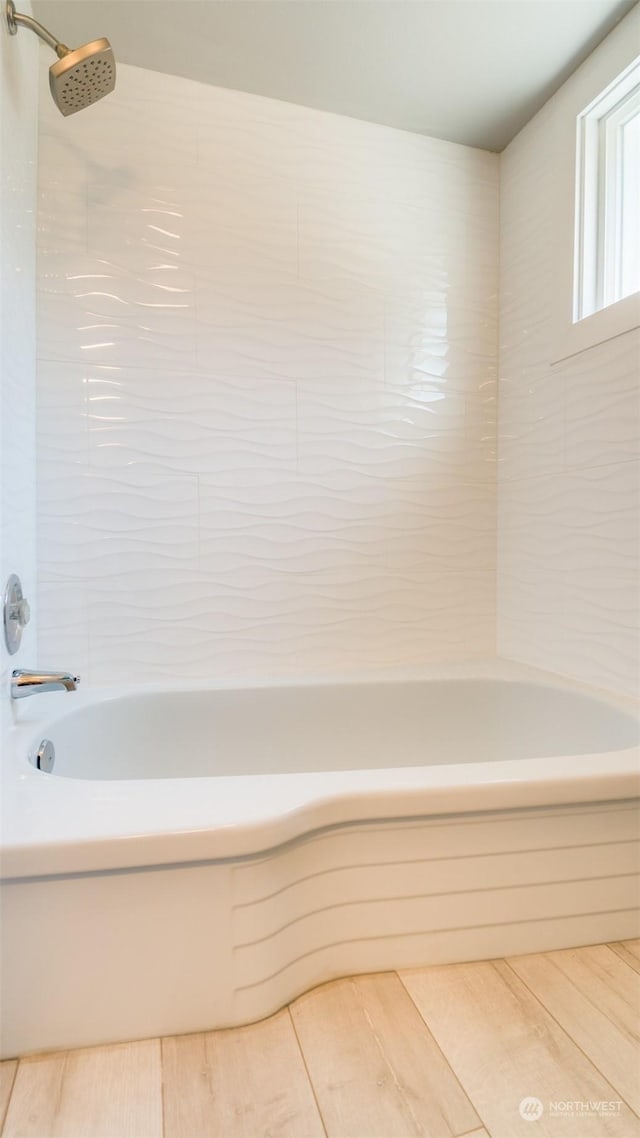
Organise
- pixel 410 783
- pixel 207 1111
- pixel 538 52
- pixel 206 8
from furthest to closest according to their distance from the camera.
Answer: pixel 538 52, pixel 206 8, pixel 410 783, pixel 207 1111

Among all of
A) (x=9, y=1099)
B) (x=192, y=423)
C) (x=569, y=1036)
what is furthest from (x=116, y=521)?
(x=569, y=1036)

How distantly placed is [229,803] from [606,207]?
201cm

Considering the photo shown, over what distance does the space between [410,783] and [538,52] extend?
2078 mm

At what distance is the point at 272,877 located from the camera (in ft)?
3.47

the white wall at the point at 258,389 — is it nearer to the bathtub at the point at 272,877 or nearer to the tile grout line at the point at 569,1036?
the bathtub at the point at 272,877

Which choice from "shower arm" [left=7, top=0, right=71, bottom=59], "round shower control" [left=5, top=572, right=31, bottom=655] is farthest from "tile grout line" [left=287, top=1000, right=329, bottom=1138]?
"shower arm" [left=7, top=0, right=71, bottom=59]

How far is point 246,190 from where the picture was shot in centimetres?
202

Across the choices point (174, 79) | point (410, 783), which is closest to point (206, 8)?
point (174, 79)

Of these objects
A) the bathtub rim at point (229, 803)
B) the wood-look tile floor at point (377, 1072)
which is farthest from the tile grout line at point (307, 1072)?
the bathtub rim at point (229, 803)

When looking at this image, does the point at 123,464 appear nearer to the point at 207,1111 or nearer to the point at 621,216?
the point at 207,1111

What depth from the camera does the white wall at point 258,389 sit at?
1885mm

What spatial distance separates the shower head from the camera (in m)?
1.38

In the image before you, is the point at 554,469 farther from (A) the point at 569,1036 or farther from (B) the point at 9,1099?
(B) the point at 9,1099

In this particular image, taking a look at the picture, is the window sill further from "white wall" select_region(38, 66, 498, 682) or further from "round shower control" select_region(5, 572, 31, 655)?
"round shower control" select_region(5, 572, 31, 655)
